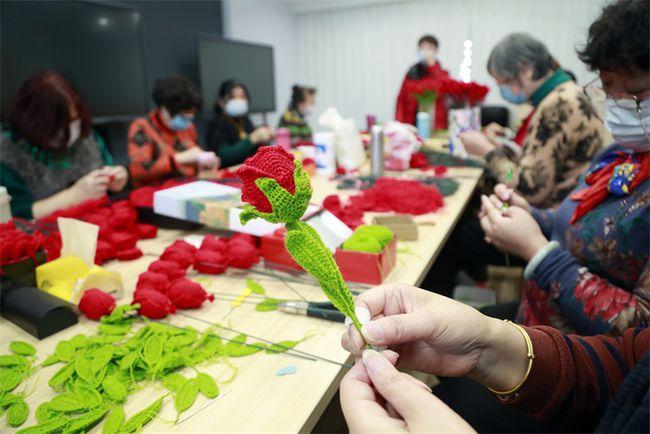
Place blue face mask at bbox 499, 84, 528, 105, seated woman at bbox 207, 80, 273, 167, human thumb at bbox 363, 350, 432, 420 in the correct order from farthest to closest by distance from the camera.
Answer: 1. seated woman at bbox 207, 80, 273, 167
2. blue face mask at bbox 499, 84, 528, 105
3. human thumb at bbox 363, 350, 432, 420

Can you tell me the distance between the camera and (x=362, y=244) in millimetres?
1014

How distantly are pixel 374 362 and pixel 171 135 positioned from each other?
2.28 metres

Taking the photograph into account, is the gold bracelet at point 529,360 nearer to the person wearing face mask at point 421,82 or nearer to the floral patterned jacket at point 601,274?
the floral patterned jacket at point 601,274

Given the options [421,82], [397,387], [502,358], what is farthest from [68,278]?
[421,82]

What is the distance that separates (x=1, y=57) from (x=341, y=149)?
2138 millimetres

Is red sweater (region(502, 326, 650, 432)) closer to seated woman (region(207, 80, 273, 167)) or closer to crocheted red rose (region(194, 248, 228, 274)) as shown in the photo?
crocheted red rose (region(194, 248, 228, 274))

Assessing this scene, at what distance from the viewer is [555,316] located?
1047mm

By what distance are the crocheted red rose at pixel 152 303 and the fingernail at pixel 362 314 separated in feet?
1.45

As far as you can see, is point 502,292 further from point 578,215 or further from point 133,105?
point 133,105

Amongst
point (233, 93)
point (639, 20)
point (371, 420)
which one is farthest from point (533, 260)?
point (233, 93)

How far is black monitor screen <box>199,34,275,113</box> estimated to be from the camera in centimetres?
431

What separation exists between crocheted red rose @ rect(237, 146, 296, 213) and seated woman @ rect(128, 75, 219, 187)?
1.62 metres

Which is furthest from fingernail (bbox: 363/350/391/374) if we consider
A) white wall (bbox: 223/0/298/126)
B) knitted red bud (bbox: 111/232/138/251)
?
white wall (bbox: 223/0/298/126)

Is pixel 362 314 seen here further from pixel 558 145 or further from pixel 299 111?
pixel 299 111
